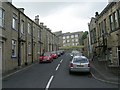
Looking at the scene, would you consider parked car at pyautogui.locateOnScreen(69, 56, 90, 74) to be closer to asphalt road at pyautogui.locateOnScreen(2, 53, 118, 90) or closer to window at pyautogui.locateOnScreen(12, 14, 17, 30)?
asphalt road at pyautogui.locateOnScreen(2, 53, 118, 90)

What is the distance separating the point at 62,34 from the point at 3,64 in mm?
114176

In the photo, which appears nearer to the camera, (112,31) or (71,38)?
(112,31)

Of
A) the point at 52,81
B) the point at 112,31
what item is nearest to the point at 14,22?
the point at 112,31

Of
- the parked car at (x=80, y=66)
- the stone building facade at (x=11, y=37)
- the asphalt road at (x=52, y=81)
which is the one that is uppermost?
the stone building facade at (x=11, y=37)

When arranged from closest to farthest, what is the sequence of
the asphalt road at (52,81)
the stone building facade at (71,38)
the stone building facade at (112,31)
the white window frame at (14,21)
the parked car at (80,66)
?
the asphalt road at (52,81) < the parked car at (80,66) < the stone building facade at (112,31) < the white window frame at (14,21) < the stone building facade at (71,38)

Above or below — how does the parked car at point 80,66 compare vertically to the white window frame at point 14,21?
below

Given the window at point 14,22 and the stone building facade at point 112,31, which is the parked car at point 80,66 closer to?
the stone building facade at point 112,31

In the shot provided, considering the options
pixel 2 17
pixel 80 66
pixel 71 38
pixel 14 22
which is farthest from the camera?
pixel 71 38

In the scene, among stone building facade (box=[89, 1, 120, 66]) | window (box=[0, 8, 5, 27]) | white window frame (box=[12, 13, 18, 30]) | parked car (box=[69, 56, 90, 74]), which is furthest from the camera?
white window frame (box=[12, 13, 18, 30])

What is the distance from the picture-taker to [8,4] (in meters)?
22.5

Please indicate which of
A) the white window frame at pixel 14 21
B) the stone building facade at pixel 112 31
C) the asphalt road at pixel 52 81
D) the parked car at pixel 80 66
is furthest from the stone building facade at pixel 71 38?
the asphalt road at pixel 52 81

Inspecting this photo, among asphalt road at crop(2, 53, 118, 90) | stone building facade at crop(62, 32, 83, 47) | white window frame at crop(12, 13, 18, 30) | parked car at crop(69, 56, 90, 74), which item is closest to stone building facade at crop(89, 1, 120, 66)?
parked car at crop(69, 56, 90, 74)

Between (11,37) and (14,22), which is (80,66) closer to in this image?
(11,37)

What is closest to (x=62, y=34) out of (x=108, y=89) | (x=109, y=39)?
(x=109, y=39)
